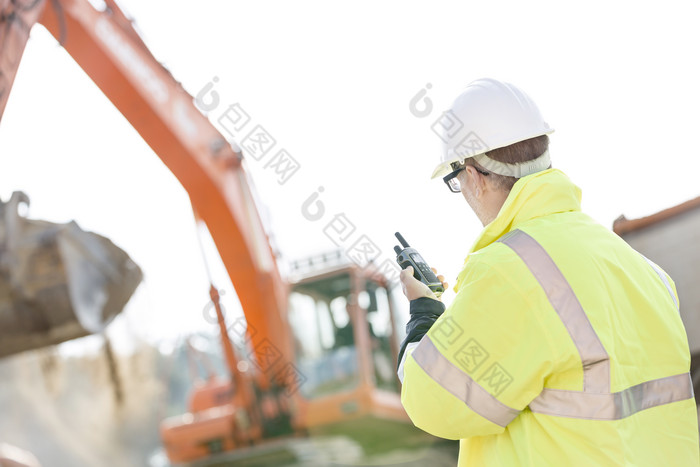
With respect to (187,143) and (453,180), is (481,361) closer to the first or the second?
(453,180)

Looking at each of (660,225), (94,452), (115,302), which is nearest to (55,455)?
(94,452)

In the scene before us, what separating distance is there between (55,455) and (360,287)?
23.1m

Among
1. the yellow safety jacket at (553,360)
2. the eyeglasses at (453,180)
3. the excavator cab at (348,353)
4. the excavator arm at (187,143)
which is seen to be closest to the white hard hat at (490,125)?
the eyeglasses at (453,180)

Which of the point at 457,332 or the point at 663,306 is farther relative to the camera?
the point at 663,306

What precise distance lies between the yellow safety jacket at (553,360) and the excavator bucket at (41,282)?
2556 millimetres

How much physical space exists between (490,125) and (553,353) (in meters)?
0.60

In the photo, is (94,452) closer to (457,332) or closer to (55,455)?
(55,455)

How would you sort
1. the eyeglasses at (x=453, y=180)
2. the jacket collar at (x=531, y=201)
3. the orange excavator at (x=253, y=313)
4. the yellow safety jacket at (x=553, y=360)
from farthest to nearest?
the orange excavator at (x=253, y=313) < the eyeglasses at (x=453, y=180) < the jacket collar at (x=531, y=201) < the yellow safety jacket at (x=553, y=360)

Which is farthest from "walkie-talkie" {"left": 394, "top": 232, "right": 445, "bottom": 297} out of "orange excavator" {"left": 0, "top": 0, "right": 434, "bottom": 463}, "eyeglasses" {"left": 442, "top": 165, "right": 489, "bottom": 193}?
"orange excavator" {"left": 0, "top": 0, "right": 434, "bottom": 463}

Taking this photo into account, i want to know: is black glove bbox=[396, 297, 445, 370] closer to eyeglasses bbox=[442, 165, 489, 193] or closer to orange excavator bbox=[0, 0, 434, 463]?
eyeglasses bbox=[442, 165, 489, 193]

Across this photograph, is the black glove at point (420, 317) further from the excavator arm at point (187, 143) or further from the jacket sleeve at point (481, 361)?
the excavator arm at point (187, 143)

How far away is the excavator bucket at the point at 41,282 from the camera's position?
3789 millimetres

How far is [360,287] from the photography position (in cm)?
787

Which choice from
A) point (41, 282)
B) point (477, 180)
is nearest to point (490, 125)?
point (477, 180)
